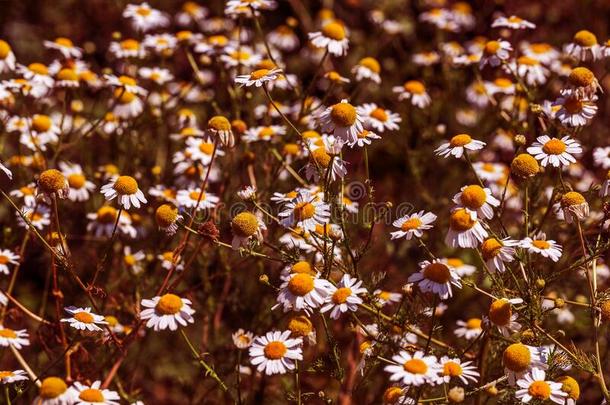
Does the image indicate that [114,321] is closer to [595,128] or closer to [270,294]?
[270,294]

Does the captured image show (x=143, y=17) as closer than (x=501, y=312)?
No

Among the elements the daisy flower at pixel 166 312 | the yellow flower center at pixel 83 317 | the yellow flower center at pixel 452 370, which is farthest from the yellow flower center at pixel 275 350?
the yellow flower center at pixel 83 317

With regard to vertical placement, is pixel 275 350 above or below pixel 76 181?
above

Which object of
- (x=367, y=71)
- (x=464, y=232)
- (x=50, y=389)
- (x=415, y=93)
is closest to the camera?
(x=50, y=389)

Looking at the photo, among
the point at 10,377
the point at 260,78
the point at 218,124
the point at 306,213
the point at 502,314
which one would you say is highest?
the point at 260,78

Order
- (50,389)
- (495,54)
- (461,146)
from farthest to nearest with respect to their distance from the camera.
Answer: (495,54)
(461,146)
(50,389)

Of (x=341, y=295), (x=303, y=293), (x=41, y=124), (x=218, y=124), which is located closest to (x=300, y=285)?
(x=303, y=293)

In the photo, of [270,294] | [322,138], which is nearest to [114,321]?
[270,294]

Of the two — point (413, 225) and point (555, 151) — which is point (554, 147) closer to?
point (555, 151)
